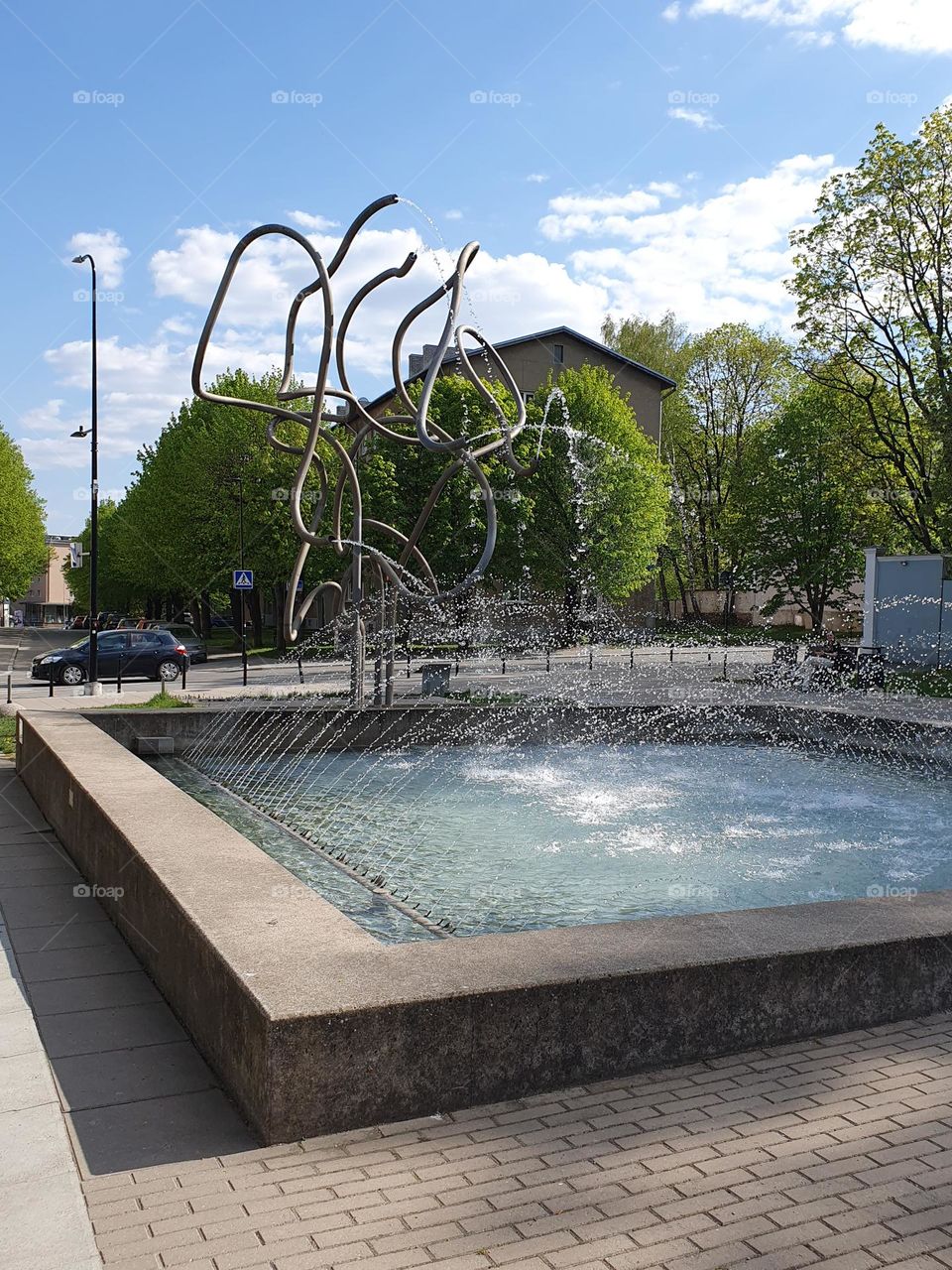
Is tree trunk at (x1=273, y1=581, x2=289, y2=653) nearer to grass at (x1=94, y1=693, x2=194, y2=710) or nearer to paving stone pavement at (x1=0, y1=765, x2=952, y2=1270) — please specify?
grass at (x1=94, y1=693, x2=194, y2=710)

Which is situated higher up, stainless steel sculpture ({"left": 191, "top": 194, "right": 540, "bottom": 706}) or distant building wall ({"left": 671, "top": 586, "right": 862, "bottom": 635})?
stainless steel sculpture ({"left": 191, "top": 194, "right": 540, "bottom": 706})

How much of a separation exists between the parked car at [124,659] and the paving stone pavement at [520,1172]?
2882 centimetres

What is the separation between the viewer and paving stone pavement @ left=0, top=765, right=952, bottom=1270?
337 cm

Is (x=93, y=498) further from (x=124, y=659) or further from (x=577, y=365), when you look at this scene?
(x=577, y=365)

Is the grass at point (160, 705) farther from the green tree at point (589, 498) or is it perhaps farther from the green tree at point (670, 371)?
the green tree at point (670, 371)

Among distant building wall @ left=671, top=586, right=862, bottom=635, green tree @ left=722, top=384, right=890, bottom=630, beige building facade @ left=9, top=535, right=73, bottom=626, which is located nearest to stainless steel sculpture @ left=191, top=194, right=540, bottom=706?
green tree @ left=722, top=384, right=890, bottom=630

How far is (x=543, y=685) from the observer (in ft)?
90.3

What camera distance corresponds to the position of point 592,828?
10.9m

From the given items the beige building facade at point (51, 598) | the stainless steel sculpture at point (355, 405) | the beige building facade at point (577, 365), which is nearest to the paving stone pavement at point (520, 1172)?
the stainless steel sculpture at point (355, 405)

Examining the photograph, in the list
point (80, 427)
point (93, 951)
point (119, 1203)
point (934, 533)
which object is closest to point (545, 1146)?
point (119, 1203)

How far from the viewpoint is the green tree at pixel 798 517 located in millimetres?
52781

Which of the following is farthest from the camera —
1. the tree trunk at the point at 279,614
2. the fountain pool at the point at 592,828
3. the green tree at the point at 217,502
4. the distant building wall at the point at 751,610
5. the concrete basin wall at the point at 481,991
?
the distant building wall at the point at 751,610

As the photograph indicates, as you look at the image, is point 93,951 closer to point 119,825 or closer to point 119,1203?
point 119,825

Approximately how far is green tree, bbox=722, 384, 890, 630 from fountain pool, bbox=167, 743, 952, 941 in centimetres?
3825
